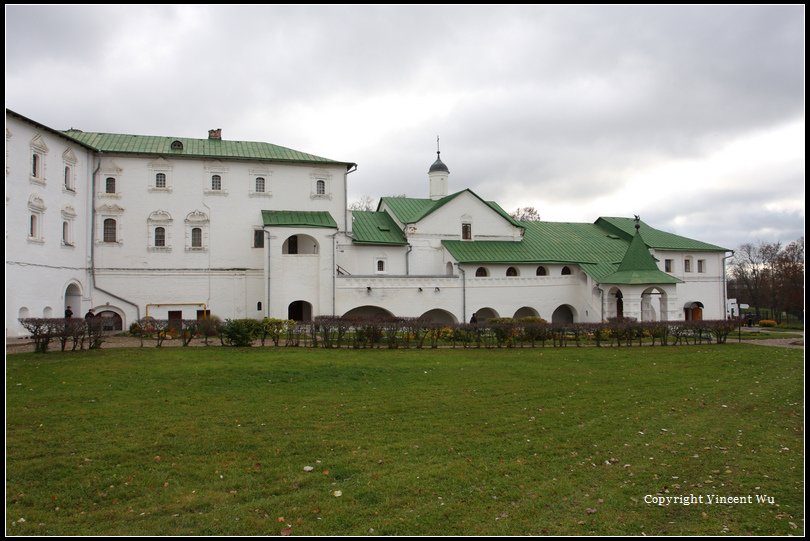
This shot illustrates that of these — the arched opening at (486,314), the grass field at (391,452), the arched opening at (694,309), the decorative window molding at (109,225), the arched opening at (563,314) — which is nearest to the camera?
the grass field at (391,452)

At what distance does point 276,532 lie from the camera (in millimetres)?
5074

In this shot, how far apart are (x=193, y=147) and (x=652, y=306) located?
80.1ft

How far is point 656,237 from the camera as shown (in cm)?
3669

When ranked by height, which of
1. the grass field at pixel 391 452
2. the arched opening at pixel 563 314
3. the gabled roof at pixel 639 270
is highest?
the gabled roof at pixel 639 270

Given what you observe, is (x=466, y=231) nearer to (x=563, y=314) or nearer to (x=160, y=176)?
(x=563, y=314)

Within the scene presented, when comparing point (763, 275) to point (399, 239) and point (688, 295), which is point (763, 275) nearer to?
point (688, 295)

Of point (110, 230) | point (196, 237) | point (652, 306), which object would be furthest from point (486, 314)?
point (110, 230)

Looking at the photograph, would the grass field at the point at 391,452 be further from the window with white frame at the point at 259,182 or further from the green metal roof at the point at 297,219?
the window with white frame at the point at 259,182

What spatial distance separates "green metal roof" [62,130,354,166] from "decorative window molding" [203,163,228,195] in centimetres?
57

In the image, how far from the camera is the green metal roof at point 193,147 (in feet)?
90.9

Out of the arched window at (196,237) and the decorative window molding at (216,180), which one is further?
the decorative window molding at (216,180)

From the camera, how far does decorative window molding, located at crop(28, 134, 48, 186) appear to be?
2228 centimetres

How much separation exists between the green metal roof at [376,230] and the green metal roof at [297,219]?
2101 mm

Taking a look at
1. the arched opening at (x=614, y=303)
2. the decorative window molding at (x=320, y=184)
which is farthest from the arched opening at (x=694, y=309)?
the decorative window molding at (x=320, y=184)
